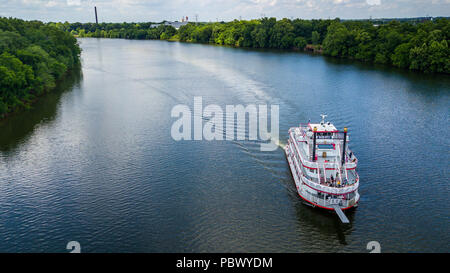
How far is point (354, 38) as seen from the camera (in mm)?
97875

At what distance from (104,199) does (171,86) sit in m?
39.8

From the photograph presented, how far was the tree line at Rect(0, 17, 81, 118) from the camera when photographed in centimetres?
4478

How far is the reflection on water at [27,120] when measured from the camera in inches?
1503

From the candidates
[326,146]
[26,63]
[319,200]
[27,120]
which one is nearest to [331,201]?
[319,200]

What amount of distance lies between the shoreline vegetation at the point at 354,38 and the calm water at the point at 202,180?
2205 centimetres

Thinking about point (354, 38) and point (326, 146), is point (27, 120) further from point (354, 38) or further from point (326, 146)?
point (354, 38)

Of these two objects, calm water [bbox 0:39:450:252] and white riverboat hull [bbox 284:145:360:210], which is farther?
white riverboat hull [bbox 284:145:360:210]

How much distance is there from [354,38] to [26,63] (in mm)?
80508

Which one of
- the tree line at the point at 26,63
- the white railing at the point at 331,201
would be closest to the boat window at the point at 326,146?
the white railing at the point at 331,201

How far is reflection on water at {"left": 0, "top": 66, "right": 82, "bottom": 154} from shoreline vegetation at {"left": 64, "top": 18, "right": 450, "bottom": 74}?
70180 mm

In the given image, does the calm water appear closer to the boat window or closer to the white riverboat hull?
the white riverboat hull

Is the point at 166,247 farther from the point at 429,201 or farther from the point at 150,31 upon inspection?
the point at 150,31

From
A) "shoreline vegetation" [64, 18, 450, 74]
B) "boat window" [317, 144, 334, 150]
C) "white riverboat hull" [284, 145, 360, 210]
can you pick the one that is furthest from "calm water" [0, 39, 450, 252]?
"shoreline vegetation" [64, 18, 450, 74]

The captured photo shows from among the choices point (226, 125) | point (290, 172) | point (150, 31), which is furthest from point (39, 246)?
point (150, 31)
